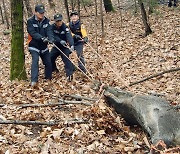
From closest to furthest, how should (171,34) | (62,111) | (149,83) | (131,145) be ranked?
1. (131,145)
2. (62,111)
3. (149,83)
4. (171,34)

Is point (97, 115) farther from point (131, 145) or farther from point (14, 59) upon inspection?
point (14, 59)

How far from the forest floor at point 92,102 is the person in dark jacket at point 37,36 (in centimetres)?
50

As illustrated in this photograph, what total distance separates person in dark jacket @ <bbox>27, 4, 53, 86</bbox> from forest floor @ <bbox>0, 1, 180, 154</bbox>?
0.50m

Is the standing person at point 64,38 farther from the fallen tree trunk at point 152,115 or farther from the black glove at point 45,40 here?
the fallen tree trunk at point 152,115

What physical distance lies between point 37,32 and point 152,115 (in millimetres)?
4697

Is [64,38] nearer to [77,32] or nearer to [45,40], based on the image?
[77,32]

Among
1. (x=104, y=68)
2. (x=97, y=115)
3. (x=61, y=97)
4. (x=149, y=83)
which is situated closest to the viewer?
(x=97, y=115)

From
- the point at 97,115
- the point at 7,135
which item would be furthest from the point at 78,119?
the point at 7,135

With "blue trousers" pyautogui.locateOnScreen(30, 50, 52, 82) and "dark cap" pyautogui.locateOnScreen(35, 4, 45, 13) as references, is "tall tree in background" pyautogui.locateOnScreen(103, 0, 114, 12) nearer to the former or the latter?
"blue trousers" pyautogui.locateOnScreen(30, 50, 52, 82)

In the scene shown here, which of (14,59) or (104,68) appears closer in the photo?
(14,59)

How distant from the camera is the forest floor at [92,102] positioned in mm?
5234

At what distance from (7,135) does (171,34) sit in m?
10.7

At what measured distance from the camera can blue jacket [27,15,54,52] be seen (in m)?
8.88

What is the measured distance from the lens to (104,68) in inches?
449
